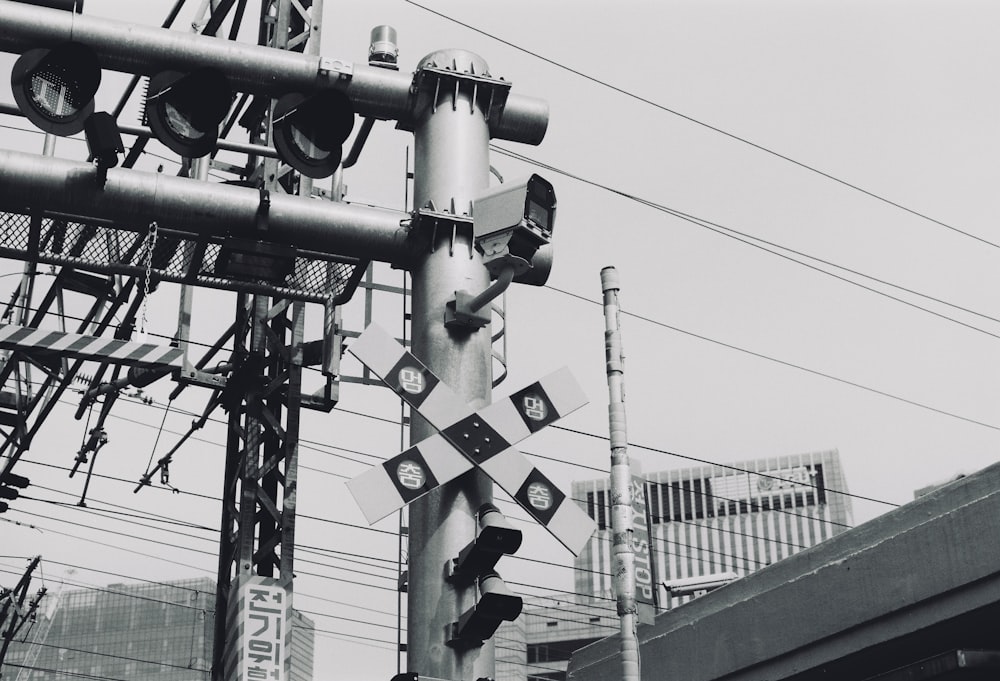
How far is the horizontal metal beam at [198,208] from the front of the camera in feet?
25.8

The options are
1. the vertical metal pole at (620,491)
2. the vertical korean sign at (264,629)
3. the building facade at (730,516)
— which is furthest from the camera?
the building facade at (730,516)

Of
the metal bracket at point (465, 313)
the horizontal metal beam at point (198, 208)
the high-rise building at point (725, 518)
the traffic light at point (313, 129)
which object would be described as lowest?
the metal bracket at point (465, 313)

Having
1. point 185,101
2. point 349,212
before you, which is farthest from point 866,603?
point 185,101

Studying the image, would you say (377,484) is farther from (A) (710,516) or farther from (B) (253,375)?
(A) (710,516)

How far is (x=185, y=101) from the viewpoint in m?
8.28

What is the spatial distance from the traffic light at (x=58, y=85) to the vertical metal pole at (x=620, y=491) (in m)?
6.13

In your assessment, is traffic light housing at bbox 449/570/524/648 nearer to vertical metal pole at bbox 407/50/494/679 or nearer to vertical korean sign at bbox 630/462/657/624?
vertical metal pole at bbox 407/50/494/679

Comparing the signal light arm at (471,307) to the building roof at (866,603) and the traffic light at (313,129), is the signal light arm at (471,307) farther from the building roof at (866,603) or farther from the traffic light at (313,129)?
the building roof at (866,603)

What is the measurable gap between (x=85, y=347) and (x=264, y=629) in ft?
10.3

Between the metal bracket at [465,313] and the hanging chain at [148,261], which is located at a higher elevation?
the hanging chain at [148,261]

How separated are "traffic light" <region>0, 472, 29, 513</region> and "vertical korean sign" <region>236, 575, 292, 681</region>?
364 inches

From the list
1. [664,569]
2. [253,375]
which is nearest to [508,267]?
[253,375]

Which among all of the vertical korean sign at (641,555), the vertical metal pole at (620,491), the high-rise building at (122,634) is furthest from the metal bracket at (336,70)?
the high-rise building at (122,634)

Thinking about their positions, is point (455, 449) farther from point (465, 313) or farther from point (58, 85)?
point (58, 85)
